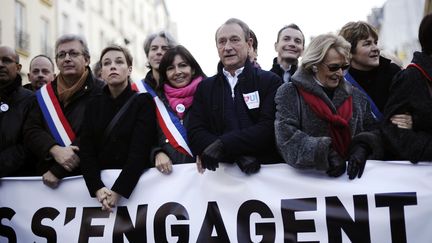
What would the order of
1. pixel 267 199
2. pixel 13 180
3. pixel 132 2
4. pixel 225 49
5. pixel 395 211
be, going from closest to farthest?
Result: pixel 395 211
pixel 267 199
pixel 225 49
pixel 13 180
pixel 132 2

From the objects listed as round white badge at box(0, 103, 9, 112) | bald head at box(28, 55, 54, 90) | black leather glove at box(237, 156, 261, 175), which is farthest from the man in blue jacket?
bald head at box(28, 55, 54, 90)

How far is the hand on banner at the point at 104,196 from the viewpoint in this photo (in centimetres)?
386

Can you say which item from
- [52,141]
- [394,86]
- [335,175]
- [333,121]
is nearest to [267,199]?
[335,175]

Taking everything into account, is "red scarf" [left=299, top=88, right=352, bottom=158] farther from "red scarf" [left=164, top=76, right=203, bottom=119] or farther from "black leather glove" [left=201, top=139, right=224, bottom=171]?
"red scarf" [left=164, top=76, right=203, bottom=119]

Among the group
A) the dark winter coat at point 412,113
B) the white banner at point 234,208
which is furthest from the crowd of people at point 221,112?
the white banner at point 234,208

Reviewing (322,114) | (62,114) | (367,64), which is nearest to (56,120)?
(62,114)

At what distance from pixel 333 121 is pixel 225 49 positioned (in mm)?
1054

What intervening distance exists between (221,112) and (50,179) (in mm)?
1521

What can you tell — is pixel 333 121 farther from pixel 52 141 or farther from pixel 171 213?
pixel 52 141

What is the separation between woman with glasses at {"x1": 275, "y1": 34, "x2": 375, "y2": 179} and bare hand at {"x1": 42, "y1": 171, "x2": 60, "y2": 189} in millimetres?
1877

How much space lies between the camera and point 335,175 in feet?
11.3

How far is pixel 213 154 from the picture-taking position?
3.46 metres

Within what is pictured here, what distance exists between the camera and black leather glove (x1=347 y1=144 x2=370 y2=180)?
11.0 ft

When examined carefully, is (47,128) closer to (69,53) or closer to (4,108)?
(4,108)
